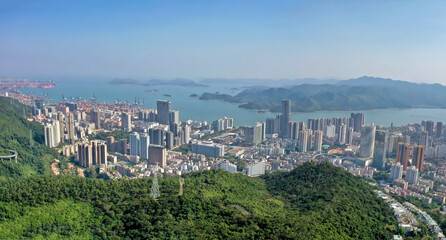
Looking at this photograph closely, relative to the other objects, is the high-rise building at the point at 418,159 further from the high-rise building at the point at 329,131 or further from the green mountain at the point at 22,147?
the green mountain at the point at 22,147

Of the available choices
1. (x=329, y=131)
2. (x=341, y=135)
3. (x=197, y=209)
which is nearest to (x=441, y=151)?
(x=341, y=135)

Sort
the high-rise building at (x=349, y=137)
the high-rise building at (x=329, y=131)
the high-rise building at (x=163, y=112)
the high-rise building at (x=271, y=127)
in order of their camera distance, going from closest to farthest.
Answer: the high-rise building at (x=349, y=137) → the high-rise building at (x=329, y=131) → the high-rise building at (x=271, y=127) → the high-rise building at (x=163, y=112)

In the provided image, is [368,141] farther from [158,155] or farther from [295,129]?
[158,155]

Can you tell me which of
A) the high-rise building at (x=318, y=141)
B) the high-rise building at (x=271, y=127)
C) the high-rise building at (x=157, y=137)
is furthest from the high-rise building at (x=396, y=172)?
the high-rise building at (x=157, y=137)

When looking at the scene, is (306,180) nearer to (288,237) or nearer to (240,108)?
(288,237)

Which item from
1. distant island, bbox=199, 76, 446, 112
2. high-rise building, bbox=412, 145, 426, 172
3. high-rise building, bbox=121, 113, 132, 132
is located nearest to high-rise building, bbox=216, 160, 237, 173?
high-rise building, bbox=412, 145, 426, 172

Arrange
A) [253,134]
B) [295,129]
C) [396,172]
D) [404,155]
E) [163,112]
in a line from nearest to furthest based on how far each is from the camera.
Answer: [396,172], [404,155], [253,134], [295,129], [163,112]
